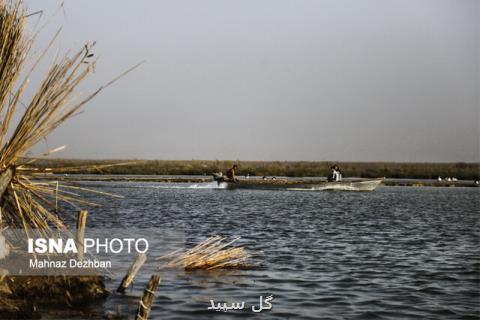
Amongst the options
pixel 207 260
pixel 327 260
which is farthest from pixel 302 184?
pixel 207 260

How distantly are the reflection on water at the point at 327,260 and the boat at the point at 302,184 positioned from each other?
24.7 feet

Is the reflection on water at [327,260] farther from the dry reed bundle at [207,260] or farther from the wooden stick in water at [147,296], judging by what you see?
the wooden stick in water at [147,296]

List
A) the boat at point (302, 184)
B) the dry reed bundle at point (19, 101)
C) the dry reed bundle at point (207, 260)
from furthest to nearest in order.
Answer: the boat at point (302, 184) < the dry reed bundle at point (207, 260) < the dry reed bundle at point (19, 101)

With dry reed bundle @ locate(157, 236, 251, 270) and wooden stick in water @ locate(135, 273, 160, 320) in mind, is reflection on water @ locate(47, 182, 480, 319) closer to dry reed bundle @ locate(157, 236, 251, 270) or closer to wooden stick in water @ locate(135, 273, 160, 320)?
dry reed bundle @ locate(157, 236, 251, 270)

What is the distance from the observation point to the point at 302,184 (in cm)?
4847

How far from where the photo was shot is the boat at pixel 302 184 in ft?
156

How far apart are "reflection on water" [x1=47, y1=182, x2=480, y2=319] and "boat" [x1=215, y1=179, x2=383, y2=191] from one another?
→ 7.52 m

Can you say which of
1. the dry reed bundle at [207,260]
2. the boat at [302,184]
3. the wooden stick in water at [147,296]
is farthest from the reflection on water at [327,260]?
the boat at [302,184]

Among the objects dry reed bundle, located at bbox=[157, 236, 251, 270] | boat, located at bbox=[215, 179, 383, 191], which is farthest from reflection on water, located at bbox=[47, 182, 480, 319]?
boat, located at bbox=[215, 179, 383, 191]

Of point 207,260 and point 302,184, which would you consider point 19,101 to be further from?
point 302,184

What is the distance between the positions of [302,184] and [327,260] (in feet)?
100

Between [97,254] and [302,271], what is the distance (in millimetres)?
4958

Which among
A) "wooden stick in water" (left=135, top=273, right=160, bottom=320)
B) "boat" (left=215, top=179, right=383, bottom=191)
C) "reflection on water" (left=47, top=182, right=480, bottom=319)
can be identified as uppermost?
"boat" (left=215, top=179, right=383, bottom=191)

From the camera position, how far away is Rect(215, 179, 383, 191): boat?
47638 mm
